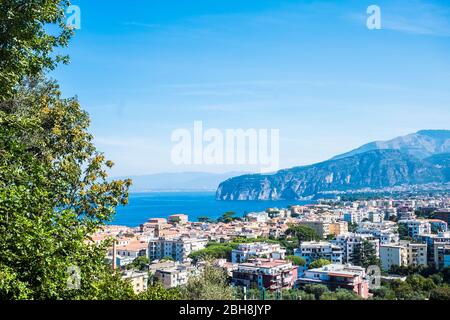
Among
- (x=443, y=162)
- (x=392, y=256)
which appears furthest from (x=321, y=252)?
(x=443, y=162)

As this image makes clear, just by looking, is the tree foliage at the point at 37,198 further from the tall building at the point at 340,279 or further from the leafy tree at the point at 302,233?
the leafy tree at the point at 302,233

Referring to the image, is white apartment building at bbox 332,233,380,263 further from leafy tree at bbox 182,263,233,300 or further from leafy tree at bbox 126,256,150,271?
leafy tree at bbox 182,263,233,300

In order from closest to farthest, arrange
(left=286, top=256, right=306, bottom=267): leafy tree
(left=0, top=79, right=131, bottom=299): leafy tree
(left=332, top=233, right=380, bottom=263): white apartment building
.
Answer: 1. (left=0, top=79, right=131, bottom=299): leafy tree
2. (left=286, top=256, right=306, bottom=267): leafy tree
3. (left=332, top=233, right=380, bottom=263): white apartment building

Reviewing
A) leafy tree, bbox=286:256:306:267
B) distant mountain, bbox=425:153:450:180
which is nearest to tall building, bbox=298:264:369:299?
leafy tree, bbox=286:256:306:267

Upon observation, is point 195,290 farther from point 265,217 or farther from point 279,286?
point 265,217

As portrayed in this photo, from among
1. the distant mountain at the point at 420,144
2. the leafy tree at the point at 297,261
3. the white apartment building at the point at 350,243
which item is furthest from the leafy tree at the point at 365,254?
the distant mountain at the point at 420,144

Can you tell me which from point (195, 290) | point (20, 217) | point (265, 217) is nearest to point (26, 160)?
point (20, 217)

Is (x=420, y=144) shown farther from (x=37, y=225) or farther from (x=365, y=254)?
(x=37, y=225)
